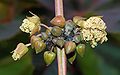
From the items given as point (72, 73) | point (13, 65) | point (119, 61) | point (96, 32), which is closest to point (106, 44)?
point (119, 61)

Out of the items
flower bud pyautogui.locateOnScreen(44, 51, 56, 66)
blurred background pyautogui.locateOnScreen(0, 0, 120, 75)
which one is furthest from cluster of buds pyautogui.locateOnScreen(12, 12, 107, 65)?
blurred background pyautogui.locateOnScreen(0, 0, 120, 75)

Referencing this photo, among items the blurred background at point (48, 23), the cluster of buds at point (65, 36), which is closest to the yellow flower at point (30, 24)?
the cluster of buds at point (65, 36)

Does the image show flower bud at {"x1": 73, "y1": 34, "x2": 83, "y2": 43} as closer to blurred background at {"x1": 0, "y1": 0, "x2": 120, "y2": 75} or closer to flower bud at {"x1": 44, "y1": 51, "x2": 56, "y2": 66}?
flower bud at {"x1": 44, "y1": 51, "x2": 56, "y2": 66}

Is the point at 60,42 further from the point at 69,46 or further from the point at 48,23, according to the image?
the point at 48,23

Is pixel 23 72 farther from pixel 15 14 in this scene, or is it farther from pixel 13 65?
pixel 15 14

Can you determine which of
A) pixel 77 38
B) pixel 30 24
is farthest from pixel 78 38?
pixel 30 24
